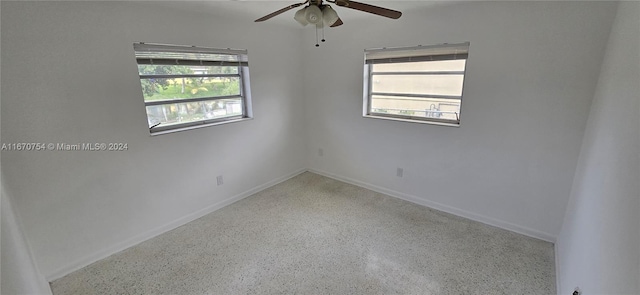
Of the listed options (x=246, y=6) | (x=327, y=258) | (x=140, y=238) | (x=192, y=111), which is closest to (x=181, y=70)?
(x=192, y=111)

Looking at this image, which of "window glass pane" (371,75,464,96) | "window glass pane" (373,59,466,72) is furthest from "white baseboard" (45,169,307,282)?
"window glass pane" (373,59,466,72)

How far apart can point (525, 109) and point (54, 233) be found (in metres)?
4.02

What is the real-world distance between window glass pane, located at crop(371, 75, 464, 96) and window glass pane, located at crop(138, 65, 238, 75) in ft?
5.86

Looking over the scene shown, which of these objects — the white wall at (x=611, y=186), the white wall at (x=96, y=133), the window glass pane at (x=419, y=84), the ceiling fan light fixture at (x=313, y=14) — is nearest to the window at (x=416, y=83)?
the window glass pane at (x=419, y=84)

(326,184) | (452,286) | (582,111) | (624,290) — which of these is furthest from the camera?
(326,184)

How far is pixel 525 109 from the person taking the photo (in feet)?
7.80

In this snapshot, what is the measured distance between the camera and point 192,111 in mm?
2922

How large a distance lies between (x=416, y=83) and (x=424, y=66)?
20cm

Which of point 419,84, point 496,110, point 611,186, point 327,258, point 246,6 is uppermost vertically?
point 246,6

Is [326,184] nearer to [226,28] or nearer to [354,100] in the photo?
[354,100]

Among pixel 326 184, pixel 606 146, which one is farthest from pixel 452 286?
pixel 326 184

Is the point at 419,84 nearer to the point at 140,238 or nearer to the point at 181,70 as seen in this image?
the point at 181,70

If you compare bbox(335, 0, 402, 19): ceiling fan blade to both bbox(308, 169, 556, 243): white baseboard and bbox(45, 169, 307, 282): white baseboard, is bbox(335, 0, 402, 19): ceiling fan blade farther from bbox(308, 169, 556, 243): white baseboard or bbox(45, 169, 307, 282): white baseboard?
bbox(45, 169, 307, 282): white baseboard

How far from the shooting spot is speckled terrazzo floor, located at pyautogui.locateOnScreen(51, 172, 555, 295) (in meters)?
2.01
